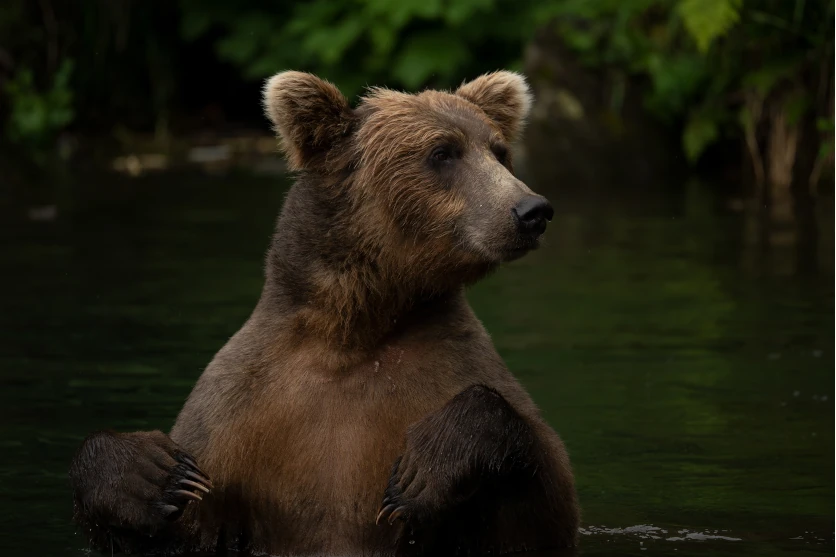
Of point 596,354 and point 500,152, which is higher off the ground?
point 500,152

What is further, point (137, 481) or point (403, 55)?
point (403, 55)

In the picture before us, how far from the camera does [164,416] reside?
895 centimetres

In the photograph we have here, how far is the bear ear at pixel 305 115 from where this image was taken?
254 inches

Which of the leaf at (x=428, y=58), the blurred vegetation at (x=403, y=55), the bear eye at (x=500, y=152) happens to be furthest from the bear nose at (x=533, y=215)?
the leaf at (x=428, y=58)

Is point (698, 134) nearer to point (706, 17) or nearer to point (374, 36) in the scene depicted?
point (706, 17)

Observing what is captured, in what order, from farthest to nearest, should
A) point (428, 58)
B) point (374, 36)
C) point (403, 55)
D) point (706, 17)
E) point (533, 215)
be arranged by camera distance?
point (403, 55), point (374, 36), point (428, 58), point (706, 17), point (533, 215)

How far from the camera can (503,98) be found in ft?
22.9

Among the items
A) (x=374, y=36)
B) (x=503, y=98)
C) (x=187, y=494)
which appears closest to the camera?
(x=187, y=494)

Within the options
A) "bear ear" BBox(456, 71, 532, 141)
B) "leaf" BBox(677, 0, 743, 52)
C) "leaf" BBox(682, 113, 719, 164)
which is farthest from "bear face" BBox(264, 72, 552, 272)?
"leaf" BBox(682, 113, 719, 164)

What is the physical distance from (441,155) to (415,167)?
0.38ft

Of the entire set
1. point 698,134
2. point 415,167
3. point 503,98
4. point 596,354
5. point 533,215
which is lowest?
point 596,354

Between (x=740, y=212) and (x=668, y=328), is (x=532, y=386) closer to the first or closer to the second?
(x=668, y=328)

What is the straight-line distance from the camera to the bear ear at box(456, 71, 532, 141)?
6926 millimetres

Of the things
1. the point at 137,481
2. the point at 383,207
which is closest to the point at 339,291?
the point at 383,207
